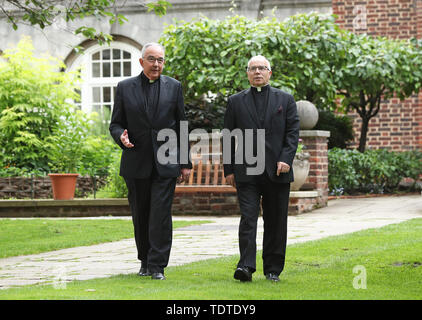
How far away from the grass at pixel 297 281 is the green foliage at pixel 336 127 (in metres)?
9.02

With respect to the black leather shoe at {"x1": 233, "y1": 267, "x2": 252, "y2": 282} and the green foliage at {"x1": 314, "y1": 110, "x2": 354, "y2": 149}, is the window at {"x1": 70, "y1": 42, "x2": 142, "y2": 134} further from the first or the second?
the black leather shoe at {"x1": 233, "y1": 267, "x2": 252, "y2": 282}

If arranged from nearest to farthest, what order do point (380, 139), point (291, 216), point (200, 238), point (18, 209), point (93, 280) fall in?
1. point (93, 280)
2. point (200, 238)
3. point (291, 216)
4. point (18, 209)
5. point (380, 139)

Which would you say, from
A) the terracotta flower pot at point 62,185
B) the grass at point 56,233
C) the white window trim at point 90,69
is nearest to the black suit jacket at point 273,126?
the grass at point 56,233

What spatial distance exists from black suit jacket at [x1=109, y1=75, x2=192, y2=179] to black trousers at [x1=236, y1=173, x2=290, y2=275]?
0.54 m

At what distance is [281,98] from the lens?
5.65 metres

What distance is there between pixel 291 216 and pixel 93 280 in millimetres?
6482

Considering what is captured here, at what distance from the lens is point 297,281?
17.7 ft

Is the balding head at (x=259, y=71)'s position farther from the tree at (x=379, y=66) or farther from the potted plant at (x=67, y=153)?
the tree at (x=379, y=66)

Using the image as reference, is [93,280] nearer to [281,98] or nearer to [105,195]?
[281,98]

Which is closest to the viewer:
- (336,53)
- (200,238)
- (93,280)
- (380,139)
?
(93,280)

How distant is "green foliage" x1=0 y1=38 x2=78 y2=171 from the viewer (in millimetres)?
15008

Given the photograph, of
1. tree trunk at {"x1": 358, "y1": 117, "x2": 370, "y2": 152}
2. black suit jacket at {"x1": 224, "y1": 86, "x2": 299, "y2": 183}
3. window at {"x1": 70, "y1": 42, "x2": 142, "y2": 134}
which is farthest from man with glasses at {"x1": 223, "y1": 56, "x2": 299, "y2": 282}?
window at {"x1": 70, "y1": 42, "x2": 142, "y2": 134}

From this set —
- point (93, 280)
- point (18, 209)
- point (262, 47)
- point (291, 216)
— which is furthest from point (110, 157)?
point (93, 280)
